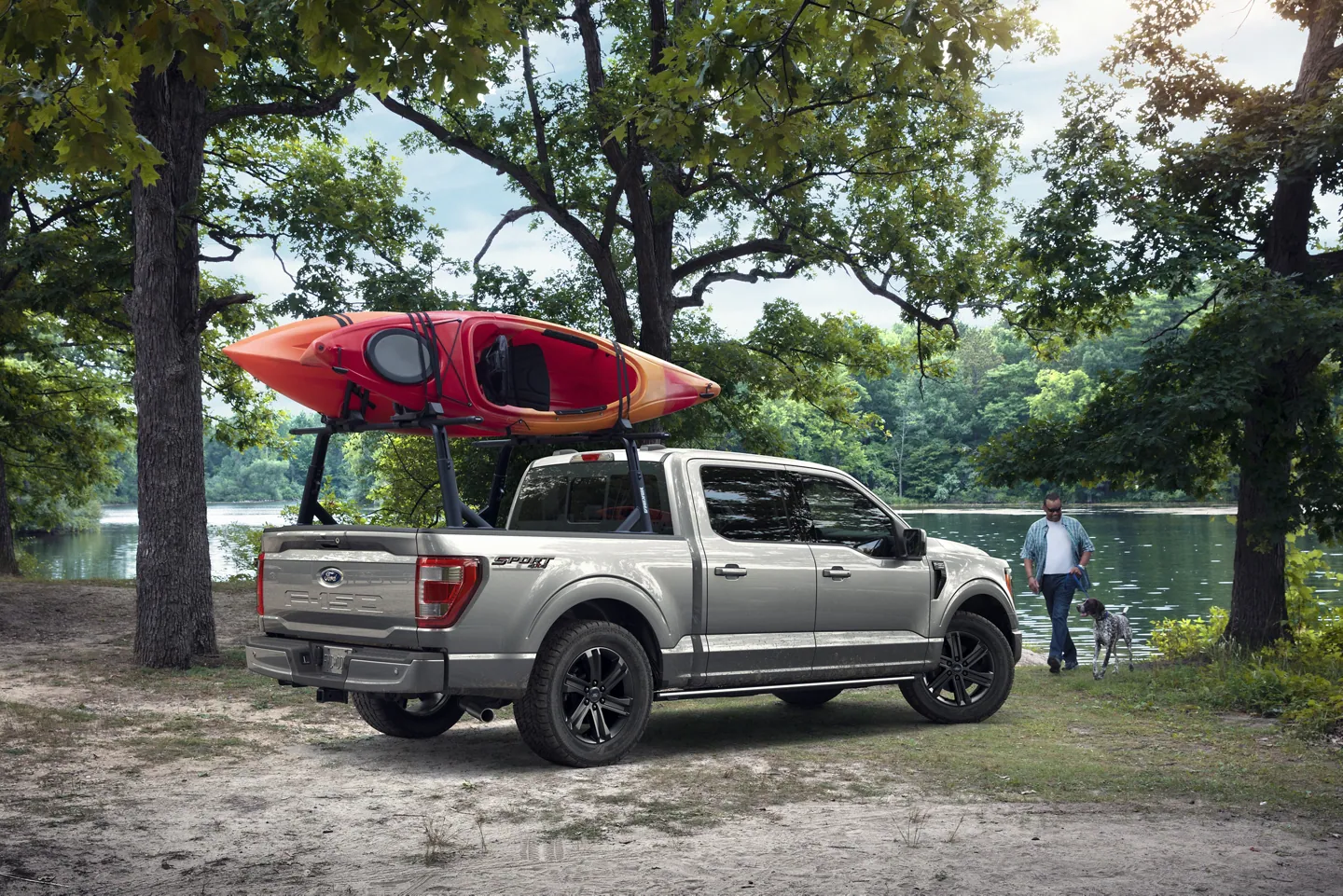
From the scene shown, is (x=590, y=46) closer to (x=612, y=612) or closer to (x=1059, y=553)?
(x=1059, y=553)

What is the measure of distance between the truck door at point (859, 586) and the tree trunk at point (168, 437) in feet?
21.1

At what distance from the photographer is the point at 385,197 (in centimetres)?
2617

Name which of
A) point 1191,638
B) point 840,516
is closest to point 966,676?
point 840,516

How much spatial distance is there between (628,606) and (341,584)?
68.2 inches

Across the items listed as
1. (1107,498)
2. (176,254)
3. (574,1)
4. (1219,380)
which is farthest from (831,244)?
(1107,498)

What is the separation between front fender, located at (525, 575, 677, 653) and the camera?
24.2 ft

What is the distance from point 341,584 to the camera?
7.44 meters

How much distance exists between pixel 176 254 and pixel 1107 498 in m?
82.4

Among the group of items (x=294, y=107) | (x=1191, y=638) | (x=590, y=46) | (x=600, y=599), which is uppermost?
(x=590, y=46)

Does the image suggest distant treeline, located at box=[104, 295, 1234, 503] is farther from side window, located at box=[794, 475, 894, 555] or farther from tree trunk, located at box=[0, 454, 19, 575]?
side window, located at box=[794, 475, 894, 555]

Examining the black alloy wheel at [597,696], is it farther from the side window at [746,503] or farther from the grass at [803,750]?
the side window at [746,503]

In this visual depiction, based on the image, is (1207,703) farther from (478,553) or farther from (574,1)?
(574,1)

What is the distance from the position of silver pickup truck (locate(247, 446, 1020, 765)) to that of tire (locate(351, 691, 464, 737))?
0.05 ft


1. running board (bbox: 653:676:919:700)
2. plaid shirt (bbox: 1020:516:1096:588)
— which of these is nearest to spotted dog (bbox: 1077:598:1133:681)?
plaid shirt (bbox: 1020:516:1096:588)
